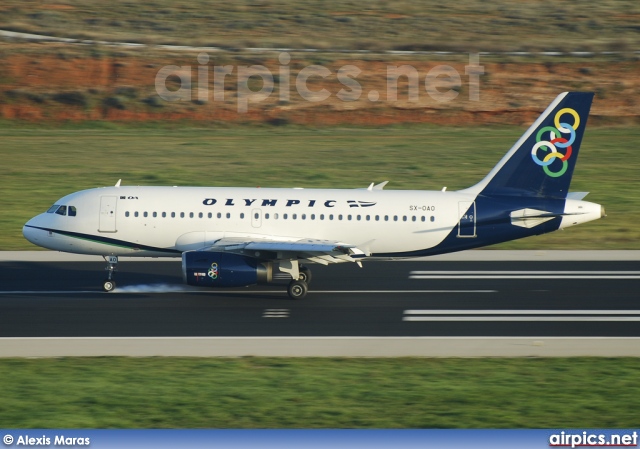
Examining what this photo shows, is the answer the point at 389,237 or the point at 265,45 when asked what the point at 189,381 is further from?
the point at 265,45

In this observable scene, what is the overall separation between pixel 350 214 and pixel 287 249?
289 centimetres

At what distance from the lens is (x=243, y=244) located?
2723 cm

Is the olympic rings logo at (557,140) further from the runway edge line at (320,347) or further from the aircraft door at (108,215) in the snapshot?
the aircraft door at (108,215)

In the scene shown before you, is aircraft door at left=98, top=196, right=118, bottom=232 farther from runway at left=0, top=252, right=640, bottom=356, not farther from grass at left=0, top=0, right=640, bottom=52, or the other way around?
grass at left=0, top=0, right=640, bottom=52

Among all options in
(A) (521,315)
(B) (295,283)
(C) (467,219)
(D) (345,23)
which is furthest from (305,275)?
(D) (345,23)

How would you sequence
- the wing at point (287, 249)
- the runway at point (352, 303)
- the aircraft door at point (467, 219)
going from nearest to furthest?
the runway at point (352, 303) < the wing at point (287, 249) < the aircraft door at point (467, 219)

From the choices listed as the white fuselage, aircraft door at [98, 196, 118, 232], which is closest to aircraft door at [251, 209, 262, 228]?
the white fuselage

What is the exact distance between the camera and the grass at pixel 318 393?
16.0 meters

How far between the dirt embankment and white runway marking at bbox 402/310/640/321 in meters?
44.8

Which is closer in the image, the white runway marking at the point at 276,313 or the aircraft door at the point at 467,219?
the white runway marking at the point at 276,313

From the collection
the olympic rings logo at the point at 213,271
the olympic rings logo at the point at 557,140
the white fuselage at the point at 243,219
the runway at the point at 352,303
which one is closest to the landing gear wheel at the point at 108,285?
the runway at the point at 352,303

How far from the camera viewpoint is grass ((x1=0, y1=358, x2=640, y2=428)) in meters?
16.0

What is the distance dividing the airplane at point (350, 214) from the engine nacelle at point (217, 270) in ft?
4.83

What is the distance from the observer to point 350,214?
28703mm
